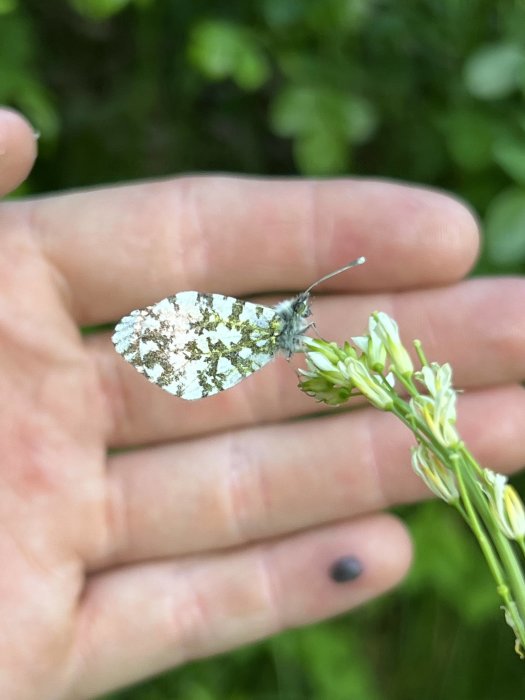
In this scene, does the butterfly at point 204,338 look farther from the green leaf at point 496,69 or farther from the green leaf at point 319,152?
the green leaf at point 496,69

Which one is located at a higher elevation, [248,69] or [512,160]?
[248,69]

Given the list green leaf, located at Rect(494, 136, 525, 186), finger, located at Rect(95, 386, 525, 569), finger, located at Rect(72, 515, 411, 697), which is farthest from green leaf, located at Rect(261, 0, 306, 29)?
finger, located at Rect(72, 515, 411, 697)

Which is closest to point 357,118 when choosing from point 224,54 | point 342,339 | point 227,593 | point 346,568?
point 224,54

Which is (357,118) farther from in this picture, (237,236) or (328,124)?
(237,236)

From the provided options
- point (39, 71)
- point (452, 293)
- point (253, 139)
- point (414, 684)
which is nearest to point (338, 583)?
point (452, 293)

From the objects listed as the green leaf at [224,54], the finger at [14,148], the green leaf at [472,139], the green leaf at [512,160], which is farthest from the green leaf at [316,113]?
the finger at [14,148]

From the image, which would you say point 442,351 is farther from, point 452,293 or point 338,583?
point 338,583

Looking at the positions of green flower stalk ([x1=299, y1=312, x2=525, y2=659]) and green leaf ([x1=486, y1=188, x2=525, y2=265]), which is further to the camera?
green leaf ([x1=486, y1=188, x2=525, y2=265])

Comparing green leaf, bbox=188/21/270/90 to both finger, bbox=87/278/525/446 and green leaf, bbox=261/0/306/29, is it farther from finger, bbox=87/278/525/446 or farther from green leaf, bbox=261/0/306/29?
finger, bbox=87/278/525/446
